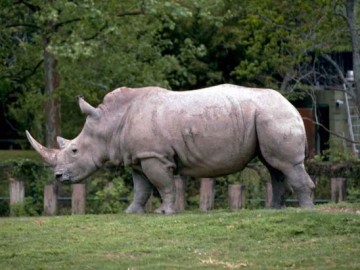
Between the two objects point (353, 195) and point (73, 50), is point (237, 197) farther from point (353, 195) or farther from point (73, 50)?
point (73, 50)

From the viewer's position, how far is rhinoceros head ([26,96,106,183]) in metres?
18.0

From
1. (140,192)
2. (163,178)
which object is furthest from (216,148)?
(140,192)

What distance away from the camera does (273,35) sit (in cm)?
2552

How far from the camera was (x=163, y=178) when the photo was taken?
57.4 feet

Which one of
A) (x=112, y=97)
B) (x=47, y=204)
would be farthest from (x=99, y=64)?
(x=112, y=97)

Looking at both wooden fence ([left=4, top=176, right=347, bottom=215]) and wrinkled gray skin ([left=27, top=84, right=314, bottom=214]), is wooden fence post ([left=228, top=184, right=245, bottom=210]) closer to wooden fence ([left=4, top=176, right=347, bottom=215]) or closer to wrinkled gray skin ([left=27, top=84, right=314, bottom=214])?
wooden fence ([left=4, top=176, right=347, bottom=215])

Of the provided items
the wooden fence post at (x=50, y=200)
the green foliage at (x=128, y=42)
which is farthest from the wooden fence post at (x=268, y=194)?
the green foliage at (x=128, y=42)

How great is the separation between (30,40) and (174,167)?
13084 mm

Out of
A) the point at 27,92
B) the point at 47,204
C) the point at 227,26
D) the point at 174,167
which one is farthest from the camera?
the point at 227,26

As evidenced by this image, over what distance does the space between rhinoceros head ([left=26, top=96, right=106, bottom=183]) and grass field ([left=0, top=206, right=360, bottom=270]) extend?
186 cm

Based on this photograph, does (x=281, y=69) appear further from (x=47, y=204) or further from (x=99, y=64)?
(x=47, y=204)

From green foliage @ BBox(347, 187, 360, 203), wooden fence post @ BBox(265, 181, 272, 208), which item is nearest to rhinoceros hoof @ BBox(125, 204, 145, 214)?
wooden fence post @ BBox(265, 181, 272, 208)

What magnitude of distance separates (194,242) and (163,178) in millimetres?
3590

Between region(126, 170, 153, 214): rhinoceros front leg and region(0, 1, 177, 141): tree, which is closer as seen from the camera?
region(126, 170, 153, 214): rhinoceros front leg
